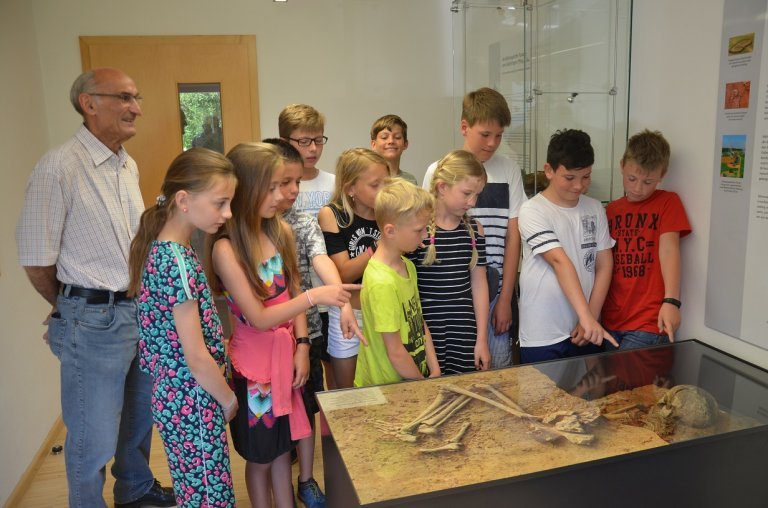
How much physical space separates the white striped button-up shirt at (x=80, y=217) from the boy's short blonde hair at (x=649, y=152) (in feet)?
6.32

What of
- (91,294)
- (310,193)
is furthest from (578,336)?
(91,294)

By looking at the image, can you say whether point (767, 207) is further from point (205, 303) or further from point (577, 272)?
point (205, 303)

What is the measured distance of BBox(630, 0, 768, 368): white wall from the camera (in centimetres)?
210

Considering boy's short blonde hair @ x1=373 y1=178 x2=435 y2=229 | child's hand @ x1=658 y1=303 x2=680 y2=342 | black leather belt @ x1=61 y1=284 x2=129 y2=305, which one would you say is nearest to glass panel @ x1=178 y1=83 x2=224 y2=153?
black leather belt @ x1=61 y1=284 x2=129 y2=305

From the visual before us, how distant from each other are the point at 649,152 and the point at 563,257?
1.59ft

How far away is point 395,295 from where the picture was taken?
6.37 ft

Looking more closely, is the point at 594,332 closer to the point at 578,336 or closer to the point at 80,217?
the point at 578,336

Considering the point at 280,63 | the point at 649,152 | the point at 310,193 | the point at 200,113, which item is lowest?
the point at 310,193

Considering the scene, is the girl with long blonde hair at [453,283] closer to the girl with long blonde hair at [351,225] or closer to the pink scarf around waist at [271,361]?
the girl with long blonde hair at [351,225]

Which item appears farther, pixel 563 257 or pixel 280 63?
pixel 280 63

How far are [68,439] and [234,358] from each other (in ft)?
2.71

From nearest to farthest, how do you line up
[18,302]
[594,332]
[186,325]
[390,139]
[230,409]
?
[186,325] → [230,409] → [594,332] → [18,302] → [390,139]

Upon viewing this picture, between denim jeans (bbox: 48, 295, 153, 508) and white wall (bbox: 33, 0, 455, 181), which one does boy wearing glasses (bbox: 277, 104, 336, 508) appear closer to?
denim jeans (bbox: 48, 295, 153, 508)

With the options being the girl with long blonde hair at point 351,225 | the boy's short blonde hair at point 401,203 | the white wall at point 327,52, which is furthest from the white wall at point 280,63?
the boy's short blonde hair at point 401,203
